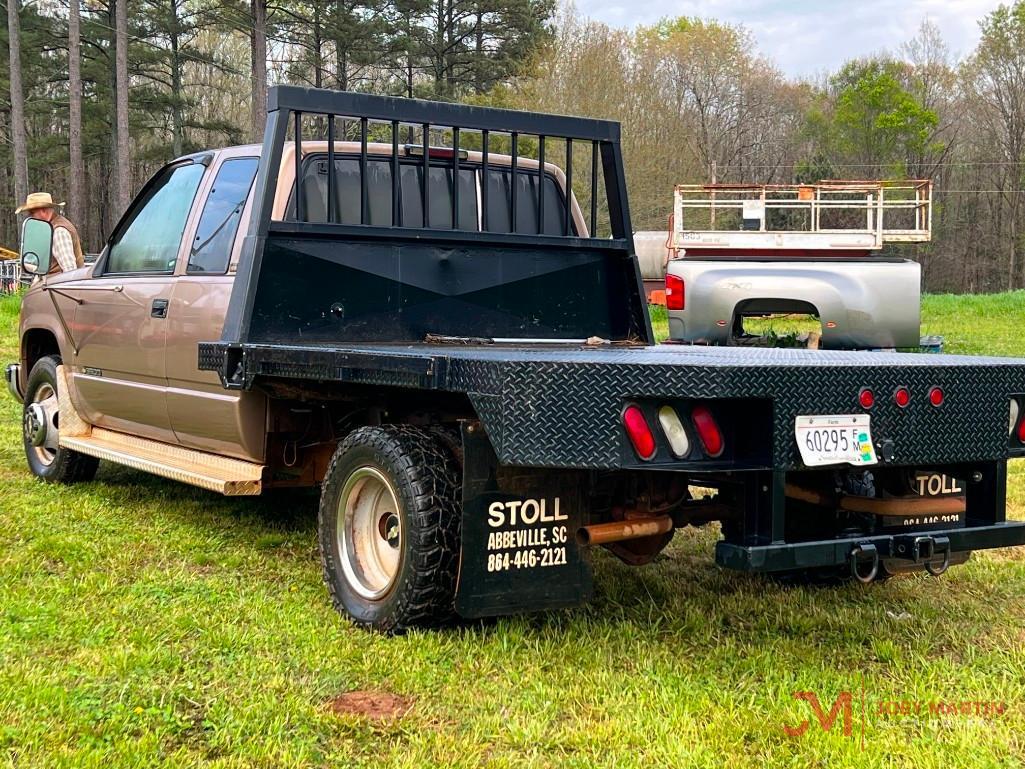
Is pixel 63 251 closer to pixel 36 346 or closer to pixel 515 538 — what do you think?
pixel 36 346

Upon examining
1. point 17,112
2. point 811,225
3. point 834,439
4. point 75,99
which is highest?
point 75,99

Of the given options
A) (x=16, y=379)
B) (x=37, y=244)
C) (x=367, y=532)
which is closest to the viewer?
(x=367, y=532)

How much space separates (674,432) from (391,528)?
1.29 m

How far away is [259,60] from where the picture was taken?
94.9 feet

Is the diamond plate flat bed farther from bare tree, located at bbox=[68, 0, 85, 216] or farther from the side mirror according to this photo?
bare tree, located at bbox=[68, 0, 85, 216]

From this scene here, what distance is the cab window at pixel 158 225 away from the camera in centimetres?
566

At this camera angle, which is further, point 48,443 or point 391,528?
point 48,443

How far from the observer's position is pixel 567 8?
34.2 m

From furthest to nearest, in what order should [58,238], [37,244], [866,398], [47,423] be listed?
[58,238]
[47,423]
[37,244]
[866,398]

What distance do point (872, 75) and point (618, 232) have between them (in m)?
45.0

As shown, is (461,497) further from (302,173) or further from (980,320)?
(980,320)

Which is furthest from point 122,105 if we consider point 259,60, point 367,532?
point 367,532

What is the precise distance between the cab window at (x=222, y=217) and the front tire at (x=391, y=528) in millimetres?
1565

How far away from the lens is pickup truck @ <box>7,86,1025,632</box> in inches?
126
